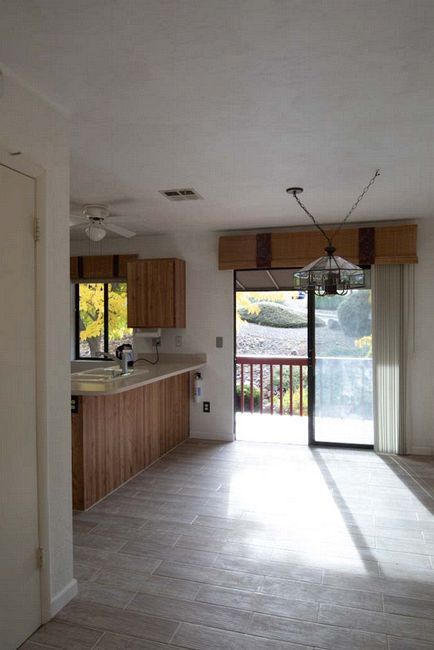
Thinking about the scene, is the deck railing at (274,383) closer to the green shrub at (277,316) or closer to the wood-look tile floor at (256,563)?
the green shrub at (277,316)

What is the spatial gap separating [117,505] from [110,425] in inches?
→ 25.4

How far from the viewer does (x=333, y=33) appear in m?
1.65

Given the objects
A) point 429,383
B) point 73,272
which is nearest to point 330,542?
point 429,383

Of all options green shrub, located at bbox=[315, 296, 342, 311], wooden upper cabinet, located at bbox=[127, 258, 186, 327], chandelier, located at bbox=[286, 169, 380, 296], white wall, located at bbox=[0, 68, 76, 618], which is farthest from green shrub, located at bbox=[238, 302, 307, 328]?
white wall, located at bbox=[0, 68, 76, 618]

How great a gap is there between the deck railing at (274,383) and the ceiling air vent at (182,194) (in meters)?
3.23

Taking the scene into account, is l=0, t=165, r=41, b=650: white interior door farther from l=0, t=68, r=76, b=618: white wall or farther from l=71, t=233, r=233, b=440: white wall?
l=71, t=233, r=233, b=440: white wall

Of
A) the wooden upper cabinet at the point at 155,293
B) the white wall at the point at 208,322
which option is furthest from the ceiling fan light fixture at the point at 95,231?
the white wall at the point at 208,322

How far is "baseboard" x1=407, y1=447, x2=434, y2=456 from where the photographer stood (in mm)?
4711

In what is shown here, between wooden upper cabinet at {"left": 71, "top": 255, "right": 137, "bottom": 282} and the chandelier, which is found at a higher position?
wooden upper cabinet at {"left": 71, "top": 255, "right": 137, "bottom": 282}

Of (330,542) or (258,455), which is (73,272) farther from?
(330,542)

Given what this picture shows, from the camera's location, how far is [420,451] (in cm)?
473

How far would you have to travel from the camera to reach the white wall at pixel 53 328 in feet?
6.70

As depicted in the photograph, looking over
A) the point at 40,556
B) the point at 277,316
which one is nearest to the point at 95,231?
the point at 40,556

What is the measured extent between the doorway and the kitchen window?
1.57 meters
